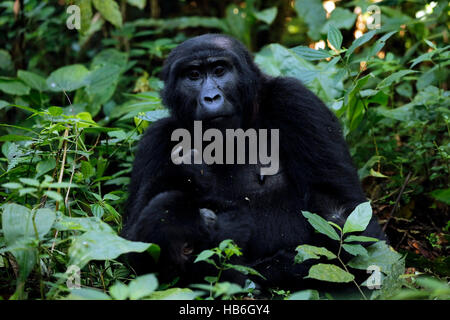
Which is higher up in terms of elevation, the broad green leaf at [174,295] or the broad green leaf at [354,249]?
the broad green leaf at [354,249]

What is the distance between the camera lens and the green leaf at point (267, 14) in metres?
7.50

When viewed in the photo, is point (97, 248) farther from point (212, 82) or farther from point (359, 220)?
point (212, 82)

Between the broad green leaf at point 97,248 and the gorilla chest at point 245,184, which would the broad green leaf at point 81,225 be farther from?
the gorilla chest at point 245,184

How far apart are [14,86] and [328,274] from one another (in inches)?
161

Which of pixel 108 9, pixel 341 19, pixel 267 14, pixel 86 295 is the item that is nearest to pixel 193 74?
pixel 86 295

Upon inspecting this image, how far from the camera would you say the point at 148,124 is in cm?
500

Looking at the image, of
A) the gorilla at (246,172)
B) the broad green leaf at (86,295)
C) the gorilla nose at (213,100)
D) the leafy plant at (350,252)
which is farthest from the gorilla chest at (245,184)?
the broad green leaf at (86,295)

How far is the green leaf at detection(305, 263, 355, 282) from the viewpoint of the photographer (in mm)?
2988

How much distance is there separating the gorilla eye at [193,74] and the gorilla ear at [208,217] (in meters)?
1.07

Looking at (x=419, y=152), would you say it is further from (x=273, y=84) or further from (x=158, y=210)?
(x=158, y=210)

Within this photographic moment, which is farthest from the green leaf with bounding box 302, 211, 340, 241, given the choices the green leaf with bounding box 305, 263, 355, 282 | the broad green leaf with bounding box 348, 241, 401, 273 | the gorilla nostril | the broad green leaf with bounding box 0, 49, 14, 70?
the broad green leaf with bounding box 0, 49, 14, 70
